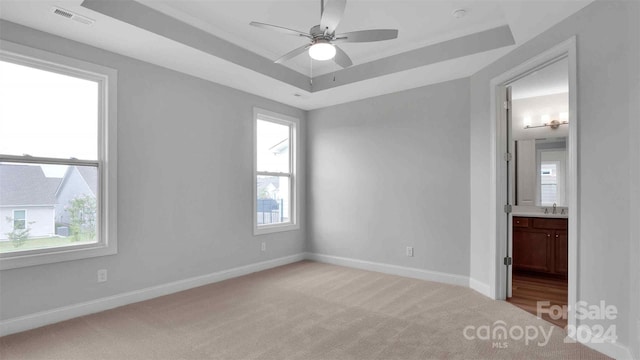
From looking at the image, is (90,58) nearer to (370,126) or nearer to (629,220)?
(370,126)

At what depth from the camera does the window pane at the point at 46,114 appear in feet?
9.63

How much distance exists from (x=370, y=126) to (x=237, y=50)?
2219 millimetres

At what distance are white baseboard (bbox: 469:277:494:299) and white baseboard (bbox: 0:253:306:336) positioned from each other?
9.35 feet

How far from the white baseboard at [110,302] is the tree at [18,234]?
63 centimetres

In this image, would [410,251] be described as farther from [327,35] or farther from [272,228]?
[327,35]

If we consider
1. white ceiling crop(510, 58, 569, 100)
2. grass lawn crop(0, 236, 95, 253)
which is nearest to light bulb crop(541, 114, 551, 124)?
white ceiling crop(510, 58, 569, 100)

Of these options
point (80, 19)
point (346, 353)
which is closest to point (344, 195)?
point (346, 353)

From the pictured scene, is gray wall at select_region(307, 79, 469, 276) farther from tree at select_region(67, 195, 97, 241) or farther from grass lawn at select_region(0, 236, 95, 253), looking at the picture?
grass lawn at select_region(0, 236, 95, 253)

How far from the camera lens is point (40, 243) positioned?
3.07 m

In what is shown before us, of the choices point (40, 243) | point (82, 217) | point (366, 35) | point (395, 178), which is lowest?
point (40, 243)

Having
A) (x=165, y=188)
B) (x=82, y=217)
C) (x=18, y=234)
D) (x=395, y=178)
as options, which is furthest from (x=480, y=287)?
(x=18, y=234)

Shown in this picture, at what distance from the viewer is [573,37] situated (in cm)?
276

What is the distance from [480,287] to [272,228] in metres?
2.94

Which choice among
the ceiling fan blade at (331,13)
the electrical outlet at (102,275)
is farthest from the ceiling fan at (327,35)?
the electrical outlet at (102,275)
